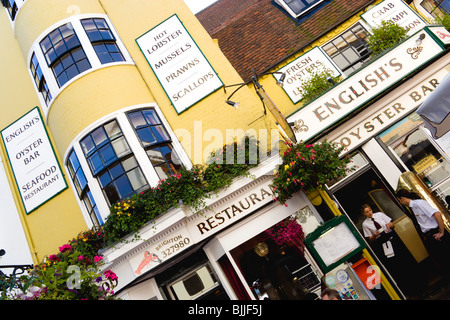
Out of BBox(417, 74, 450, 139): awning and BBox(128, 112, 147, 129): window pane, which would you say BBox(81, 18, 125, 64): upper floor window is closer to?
BBox(128, 112, 147, 129): window pane

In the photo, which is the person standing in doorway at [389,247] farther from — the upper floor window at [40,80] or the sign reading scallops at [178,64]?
the upper floor window at [40,80]

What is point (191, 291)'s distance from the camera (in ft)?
25.8

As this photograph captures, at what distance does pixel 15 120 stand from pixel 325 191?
31.4 feet

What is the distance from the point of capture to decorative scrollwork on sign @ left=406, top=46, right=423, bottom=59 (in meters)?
7.70

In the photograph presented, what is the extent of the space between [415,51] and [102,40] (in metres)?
8.25

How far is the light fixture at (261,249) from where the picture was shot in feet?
25.3

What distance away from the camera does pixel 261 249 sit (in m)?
7.75

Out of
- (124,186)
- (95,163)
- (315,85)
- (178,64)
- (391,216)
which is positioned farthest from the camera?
(315,85)

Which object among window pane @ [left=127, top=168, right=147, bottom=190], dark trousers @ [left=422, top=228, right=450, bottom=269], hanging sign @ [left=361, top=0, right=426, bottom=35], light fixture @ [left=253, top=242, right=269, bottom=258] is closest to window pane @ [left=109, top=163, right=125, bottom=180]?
window pane @ [left=127, top=168, right=147, bottom=190]

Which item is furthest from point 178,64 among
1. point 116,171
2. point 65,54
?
point 116,171

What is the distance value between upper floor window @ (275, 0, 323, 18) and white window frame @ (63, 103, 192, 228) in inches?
233

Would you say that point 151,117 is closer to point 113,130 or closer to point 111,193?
point 113,130

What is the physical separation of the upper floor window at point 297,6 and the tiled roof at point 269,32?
187 mm

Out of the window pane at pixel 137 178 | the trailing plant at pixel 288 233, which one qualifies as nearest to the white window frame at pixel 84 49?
the window pane at pixel 137 178
